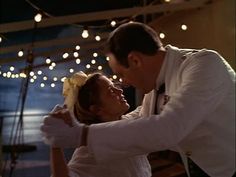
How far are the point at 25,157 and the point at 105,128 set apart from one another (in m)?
7.68

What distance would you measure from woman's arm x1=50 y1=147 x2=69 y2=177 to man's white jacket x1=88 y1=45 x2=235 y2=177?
658mm

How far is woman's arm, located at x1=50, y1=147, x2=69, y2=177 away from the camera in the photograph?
6.37ft

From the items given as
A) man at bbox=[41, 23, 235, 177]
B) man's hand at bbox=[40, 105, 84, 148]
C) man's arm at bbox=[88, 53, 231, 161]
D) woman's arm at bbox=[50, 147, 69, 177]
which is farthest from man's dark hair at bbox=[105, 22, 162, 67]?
woman's arm at bbox=[50, 147, 69, 177]

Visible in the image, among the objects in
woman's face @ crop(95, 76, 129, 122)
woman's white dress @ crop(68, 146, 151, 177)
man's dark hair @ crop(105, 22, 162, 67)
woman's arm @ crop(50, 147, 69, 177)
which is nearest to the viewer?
man's dark hair @ crop(105, 22, 162, 67)

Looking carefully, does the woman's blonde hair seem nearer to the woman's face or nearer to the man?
the woman's face

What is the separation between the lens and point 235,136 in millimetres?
1428

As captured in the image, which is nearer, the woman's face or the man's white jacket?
the man's white jacket

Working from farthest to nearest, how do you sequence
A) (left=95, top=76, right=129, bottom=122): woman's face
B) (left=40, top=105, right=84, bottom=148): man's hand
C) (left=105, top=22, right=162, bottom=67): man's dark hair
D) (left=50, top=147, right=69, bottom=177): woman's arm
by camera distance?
(left=95, top=76, right=129, bottom=122): woman's face < (left=50, top=147, right=69, bottom=177): woman's arm < (left=105, top=22, right=162, bottom=67): man's dark hair < (left=40, top=105, right=84, bottom=148): man's hand

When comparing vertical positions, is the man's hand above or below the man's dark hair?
below

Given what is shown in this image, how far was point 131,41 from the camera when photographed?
1.42 m

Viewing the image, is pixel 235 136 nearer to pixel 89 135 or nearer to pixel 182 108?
pixel 182 108

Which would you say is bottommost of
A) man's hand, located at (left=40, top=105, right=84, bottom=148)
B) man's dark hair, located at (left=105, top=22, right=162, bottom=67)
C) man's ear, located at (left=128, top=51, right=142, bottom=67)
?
man's hand, located at (left=40, top=105, right=84, bottom=148)

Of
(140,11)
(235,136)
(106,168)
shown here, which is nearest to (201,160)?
(235,136)

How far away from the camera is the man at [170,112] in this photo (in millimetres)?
1264
